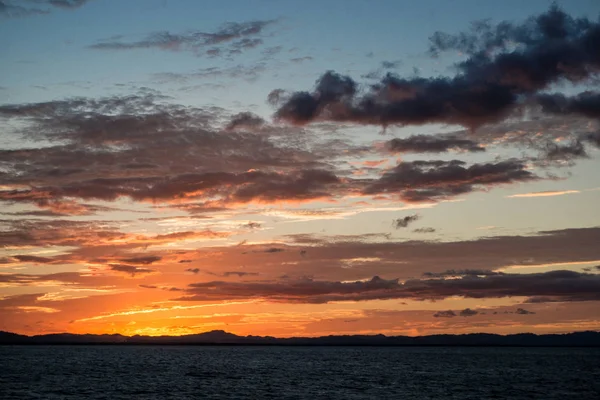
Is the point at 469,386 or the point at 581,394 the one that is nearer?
the point at 581,394

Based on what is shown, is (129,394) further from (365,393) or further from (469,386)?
(469,386)

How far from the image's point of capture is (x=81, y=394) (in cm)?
11225

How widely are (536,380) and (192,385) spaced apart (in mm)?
78714

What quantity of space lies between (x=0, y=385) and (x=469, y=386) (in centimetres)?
8837

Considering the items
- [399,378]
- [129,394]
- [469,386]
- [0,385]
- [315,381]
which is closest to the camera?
[129,394]

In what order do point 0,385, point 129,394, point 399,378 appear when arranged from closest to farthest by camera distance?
point 129,394, point 0,385, point 399,378

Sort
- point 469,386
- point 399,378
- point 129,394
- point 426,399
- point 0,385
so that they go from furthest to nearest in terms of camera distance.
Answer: point 399,378
point 469,386
point 0,385
point 129,394
point 426,399

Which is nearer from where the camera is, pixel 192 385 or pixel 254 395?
pixel 254 395

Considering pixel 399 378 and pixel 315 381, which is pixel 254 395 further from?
pixel 399 378

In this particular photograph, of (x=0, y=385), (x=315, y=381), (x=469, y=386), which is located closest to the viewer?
(x=0, y=385)

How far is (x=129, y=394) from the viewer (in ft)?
376

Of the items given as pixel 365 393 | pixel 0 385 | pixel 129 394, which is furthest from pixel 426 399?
pixel 0 385

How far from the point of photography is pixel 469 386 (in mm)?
135500

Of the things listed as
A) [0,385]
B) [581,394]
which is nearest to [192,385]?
[0,385]
